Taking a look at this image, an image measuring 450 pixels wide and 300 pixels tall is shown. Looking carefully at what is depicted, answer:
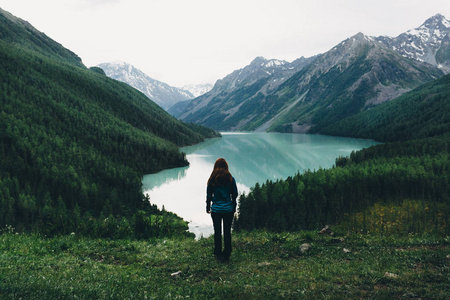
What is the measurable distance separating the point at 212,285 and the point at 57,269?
25.1ft

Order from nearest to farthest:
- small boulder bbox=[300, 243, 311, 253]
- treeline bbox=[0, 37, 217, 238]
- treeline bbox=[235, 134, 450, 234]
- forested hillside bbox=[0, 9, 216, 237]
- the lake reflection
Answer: small boulder bbox=[300, 243, 311, 253]
treeline bbox=[0, 37, 217, 238]
forested hillside bbox=[0, 9, 216, 237]
treeline bbox=[235, 134, 450, 234]
the lake reflection

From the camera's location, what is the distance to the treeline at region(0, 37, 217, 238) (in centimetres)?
4553

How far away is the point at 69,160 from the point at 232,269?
99481 mm

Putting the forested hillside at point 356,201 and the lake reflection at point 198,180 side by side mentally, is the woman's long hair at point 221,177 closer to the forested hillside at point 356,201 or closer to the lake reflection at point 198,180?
the forested hillside at point 356,201

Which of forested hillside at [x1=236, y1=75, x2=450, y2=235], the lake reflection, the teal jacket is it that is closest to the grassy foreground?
the teal jacket

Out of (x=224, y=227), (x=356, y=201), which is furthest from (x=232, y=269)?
→ (x=356, y=201)

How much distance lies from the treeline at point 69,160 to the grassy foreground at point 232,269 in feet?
21.1

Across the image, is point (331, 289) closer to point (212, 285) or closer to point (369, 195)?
point (212, 285)

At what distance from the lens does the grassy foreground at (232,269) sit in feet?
36.0

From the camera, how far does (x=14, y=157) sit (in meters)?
92.5

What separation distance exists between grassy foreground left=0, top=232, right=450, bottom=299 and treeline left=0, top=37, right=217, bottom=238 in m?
6.44

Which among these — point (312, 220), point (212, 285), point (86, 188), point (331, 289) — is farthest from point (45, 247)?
point (86, 188)

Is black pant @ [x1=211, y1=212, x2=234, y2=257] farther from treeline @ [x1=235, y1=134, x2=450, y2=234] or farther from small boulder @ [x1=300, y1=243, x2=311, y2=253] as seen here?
treeline @ [x1=235, y1=134, x2=450, y2=234]

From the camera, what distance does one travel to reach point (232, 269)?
1438 centimetres
